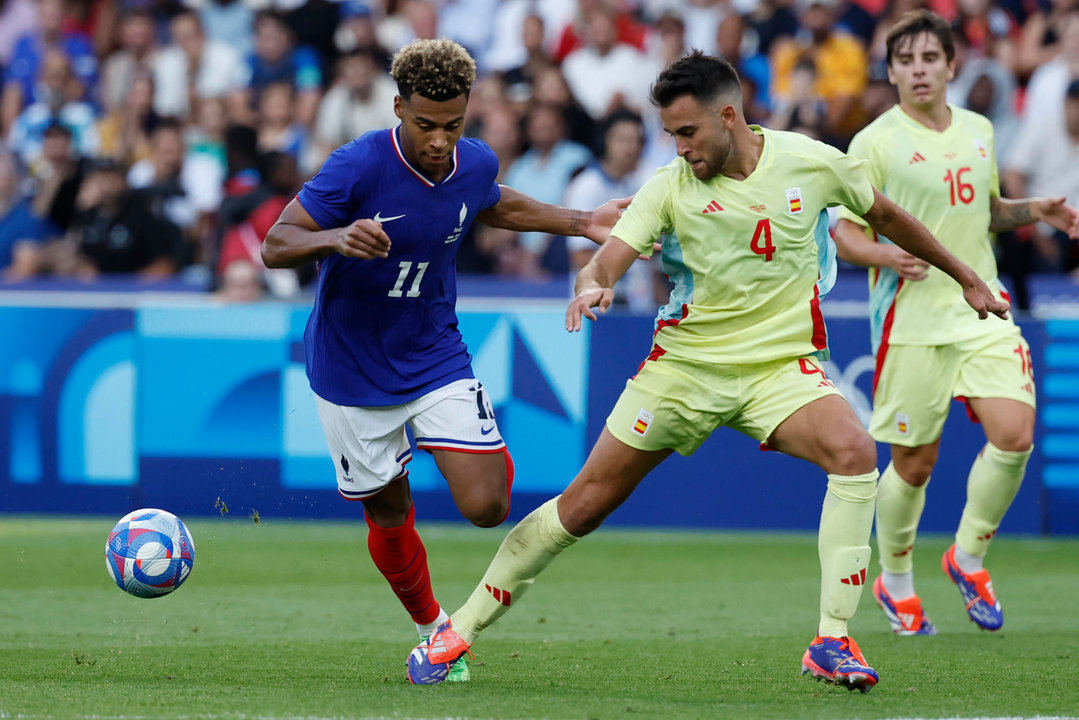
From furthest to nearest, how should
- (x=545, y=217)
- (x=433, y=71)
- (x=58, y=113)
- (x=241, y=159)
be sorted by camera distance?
(x=58, y=113)
(x=241, y=159)
(x=545, y=217)
(x=433, y=71)

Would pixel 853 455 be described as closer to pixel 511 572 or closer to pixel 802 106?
pixel 511 572

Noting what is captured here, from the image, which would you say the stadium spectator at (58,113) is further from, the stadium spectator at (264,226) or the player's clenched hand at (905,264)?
the player's clenched hand at (905,264)

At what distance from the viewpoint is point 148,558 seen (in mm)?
6086

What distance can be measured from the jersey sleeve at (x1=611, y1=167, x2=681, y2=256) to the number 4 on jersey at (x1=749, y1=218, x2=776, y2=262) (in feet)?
1.08

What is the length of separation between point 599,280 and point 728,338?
2.22 ft

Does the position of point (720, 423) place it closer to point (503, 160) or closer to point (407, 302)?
point (407, 302)

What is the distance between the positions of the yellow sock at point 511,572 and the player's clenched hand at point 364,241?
1264mm

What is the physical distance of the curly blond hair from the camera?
226 inches

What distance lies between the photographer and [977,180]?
7691 mm

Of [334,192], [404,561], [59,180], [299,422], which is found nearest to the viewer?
[334,192]

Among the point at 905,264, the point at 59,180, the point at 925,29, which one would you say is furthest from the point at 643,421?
the point at 59,180

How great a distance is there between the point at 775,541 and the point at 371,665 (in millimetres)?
5292

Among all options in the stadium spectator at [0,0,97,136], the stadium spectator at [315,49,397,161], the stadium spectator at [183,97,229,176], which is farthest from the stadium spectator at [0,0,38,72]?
the stadium spectator at [315,49,397,161]

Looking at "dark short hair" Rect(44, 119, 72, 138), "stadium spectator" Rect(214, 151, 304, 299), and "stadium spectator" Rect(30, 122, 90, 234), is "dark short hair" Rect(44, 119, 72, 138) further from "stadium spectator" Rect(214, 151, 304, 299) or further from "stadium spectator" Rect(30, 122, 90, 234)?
"stadium spectator" Rect(214, 151, 304, 299)
